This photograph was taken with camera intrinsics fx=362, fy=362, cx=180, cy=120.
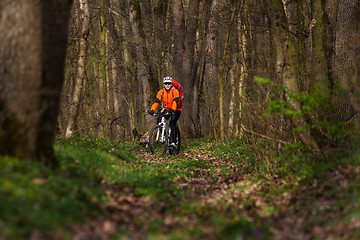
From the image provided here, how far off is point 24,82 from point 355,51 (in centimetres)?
946

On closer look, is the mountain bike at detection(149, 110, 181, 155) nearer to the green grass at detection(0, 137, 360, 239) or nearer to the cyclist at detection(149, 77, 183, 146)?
the cyclist at detection(149, 77, 183, 146)

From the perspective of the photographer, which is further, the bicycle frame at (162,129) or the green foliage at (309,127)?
the bicycle frame at (162,129)

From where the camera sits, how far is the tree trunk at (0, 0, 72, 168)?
5160mm

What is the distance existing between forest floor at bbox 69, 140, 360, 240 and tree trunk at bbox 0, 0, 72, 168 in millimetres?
1524

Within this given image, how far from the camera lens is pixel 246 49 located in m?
19.6

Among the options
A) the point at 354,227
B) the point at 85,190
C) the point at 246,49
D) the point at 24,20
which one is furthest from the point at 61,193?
the point at 246,49

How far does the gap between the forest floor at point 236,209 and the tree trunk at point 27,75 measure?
1.52 metres

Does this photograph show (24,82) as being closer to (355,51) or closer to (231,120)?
(355,51)

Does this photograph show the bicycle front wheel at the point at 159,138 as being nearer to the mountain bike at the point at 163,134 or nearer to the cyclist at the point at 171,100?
the mountain bike at the point at 163,134

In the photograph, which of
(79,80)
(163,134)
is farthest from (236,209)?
(79,80)

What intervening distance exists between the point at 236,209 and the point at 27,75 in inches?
153

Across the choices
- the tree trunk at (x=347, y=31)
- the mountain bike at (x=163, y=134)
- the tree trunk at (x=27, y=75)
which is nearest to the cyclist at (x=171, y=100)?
the mountain bike at (x=163, y=134)

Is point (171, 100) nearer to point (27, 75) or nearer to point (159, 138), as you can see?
point (159, 138)

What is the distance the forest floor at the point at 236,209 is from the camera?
14.8ft
